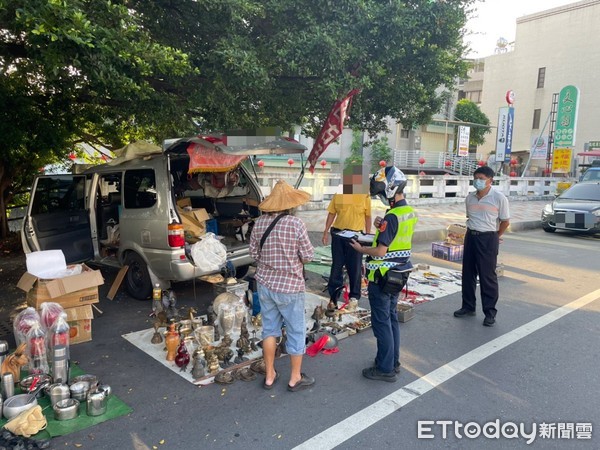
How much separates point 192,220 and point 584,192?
12.2m

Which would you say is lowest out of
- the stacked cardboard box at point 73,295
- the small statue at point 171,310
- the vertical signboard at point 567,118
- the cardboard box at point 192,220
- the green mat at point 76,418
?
the green mat at point 76,418

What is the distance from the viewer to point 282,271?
3.39 meters

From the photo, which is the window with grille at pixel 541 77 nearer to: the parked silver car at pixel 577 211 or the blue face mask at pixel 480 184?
the parked silver car at pixel 577 211

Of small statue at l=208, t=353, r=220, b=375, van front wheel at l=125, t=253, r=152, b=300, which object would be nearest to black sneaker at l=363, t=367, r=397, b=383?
small statue at l=208, t=353, r=220, b=375

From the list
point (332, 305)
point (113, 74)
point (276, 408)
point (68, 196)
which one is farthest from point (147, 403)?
point (68, 196)

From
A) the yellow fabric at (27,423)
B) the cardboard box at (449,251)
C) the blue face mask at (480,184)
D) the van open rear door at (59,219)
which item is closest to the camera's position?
the yellow fabric at (27,423)

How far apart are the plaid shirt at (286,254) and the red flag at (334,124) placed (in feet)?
10.4

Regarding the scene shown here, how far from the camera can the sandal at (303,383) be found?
351cm

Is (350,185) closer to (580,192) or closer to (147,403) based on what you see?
(147,403)

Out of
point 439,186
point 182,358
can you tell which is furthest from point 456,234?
point 439,186

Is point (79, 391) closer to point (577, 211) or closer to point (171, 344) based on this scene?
point (171, 344)

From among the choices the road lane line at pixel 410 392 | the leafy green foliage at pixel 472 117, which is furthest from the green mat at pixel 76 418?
the leafy green foliage at pixel 472 117

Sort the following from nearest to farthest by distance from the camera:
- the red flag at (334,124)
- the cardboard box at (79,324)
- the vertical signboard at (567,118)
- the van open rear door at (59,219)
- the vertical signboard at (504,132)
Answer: the cardboard box at (79,324), the van open rear door at (59,219), the red flag at (334,124), the vertical signboard at (504,132), the vertical signboard at (567,118)

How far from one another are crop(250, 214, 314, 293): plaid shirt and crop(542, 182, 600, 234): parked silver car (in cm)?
1122
